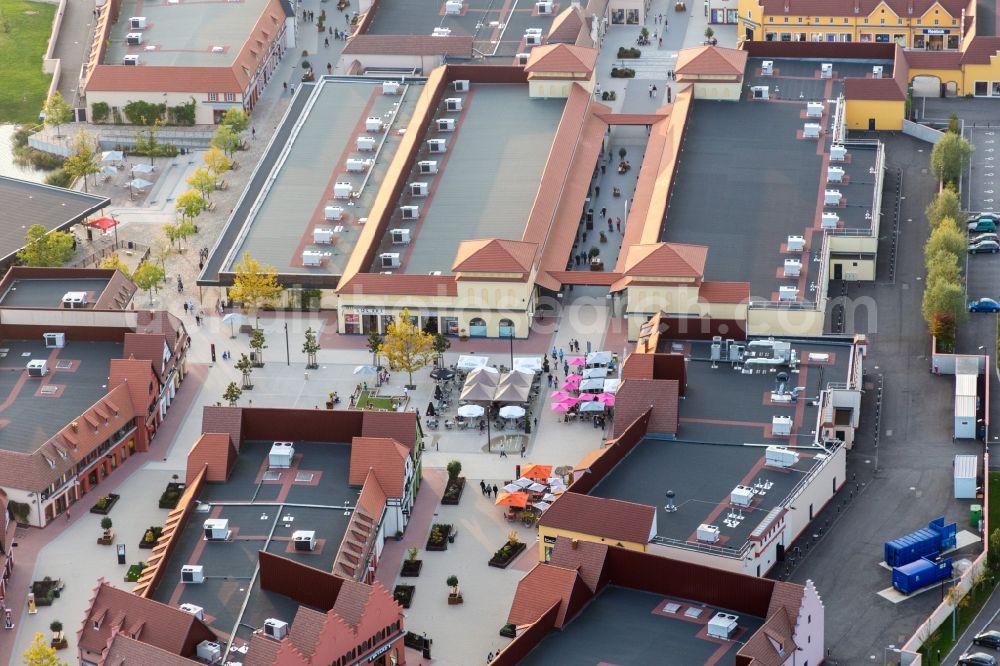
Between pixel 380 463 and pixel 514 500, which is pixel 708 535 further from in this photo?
pixel 380 463

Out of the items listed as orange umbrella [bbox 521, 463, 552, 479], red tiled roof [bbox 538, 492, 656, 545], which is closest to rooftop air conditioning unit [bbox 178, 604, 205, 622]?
red tiled roof [bbox 538, 492, 656, 545]

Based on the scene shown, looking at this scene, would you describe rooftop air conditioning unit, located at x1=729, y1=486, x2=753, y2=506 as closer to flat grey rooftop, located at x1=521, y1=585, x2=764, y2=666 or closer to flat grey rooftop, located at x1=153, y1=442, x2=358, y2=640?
flat grey rooftop, located at x1=521, y1=585, x2=764, y2=666

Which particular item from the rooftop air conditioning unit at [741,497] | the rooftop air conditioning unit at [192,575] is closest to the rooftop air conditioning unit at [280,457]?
the rooftop air conditioning unit at [192,575]

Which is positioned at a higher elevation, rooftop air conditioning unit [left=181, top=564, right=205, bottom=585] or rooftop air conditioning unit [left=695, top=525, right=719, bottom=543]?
rooftop air conditioning unit [left=695, top=525, right=719, bottom=543]

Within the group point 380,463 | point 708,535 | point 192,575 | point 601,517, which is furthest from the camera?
point 380,463

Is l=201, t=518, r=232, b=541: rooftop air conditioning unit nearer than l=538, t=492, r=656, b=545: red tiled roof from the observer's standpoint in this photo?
No

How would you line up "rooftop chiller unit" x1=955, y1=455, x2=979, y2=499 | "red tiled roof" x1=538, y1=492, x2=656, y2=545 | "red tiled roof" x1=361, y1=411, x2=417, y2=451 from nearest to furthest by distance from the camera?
"red tiled roof" x1=538, y1=492, x2=656, y2=545, "rooftop chiller unit" x1=955, y1=455, x2=979, y2=499, "red tiled roof" x1=361, y1=411, x2=417, y2=451

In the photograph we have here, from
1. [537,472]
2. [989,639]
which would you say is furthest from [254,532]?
[989,639]

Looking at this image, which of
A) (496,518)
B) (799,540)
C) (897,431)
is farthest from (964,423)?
(496,518)
